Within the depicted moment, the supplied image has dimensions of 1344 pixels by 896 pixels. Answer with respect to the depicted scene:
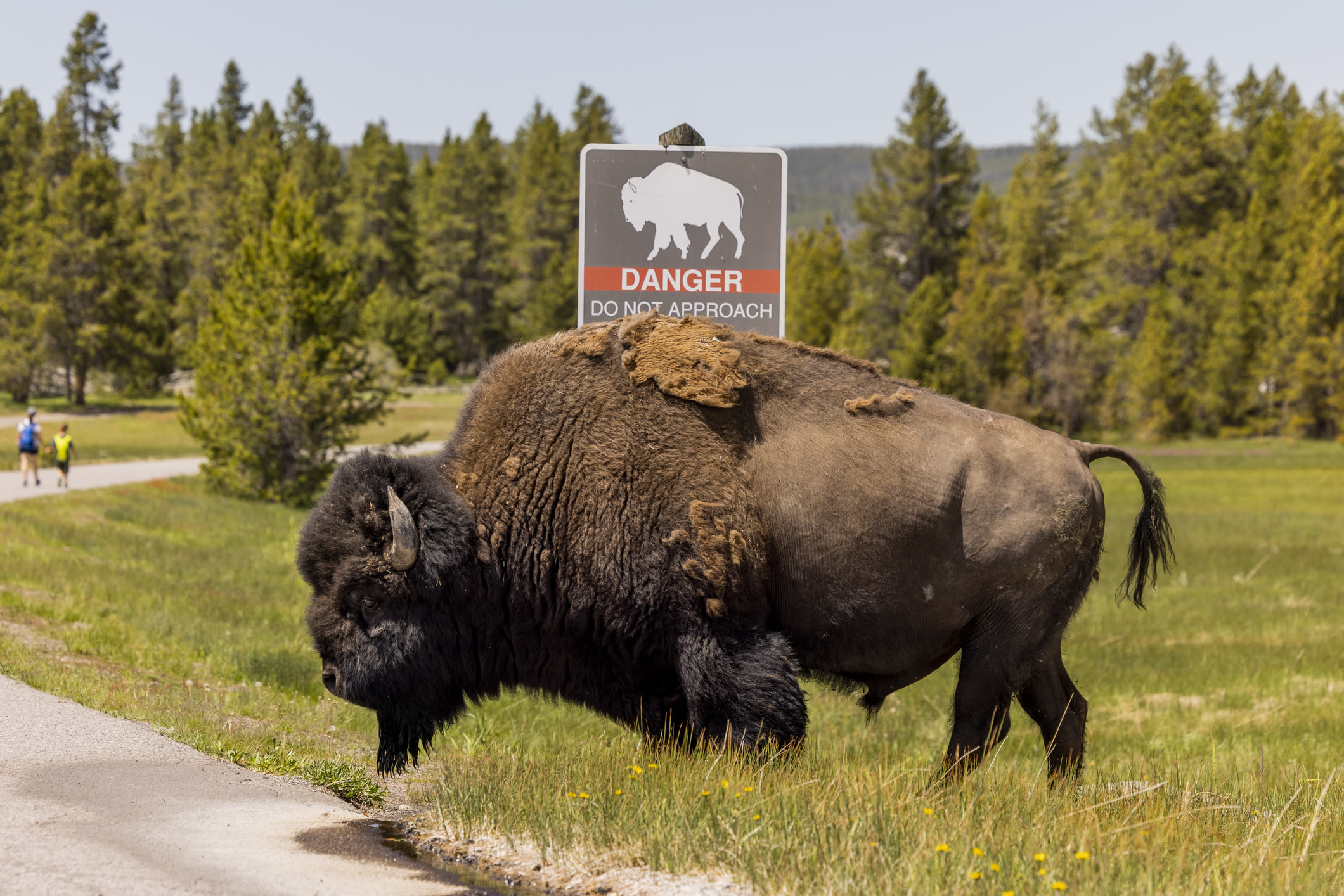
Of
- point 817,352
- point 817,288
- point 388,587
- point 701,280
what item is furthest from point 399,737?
point 817,288

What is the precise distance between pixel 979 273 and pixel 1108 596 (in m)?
49.4

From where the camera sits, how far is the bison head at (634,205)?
802 cm

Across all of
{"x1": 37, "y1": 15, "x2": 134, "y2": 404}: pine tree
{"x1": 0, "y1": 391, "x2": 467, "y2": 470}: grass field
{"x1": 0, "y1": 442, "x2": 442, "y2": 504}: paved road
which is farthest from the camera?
{"x1": 37, "y1": 15, "x2": 134, "y2": 404}: pine tree

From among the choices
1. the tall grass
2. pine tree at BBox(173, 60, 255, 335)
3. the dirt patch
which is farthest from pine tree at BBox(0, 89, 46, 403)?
the dirt patch

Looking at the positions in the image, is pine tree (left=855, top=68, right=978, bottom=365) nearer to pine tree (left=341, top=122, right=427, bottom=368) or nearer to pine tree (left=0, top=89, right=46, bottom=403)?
pine tree (left=341, top=122, right=427, bottom=368)

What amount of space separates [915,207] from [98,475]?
5829cm

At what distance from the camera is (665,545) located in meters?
5.73

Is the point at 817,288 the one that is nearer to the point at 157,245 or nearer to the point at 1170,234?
the point at 1170,234

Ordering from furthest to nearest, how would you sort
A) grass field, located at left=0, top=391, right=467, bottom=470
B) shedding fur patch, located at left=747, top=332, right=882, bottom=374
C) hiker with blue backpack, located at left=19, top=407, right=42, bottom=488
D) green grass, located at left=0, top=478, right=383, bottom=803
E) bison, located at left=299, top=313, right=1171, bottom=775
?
grass field, located at left=0, top=391, right=467, bottom=470
hiker with blue backpack, located at left=19, top=407, right=42, bottom=488
green grass, located at left=0, top=478, right=383, bottom=803
shedding fur patch, located at left=747, top=332, right=882, bottom=374
bison, located at left=299, top=313, right=1171, bottom=775

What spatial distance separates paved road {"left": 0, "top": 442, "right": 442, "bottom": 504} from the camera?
25.7 meters

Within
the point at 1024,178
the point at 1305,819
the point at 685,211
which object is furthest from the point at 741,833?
the point at 1024,178

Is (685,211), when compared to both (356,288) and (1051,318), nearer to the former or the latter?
(356,288)

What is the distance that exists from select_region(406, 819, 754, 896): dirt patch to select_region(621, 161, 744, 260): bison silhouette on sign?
4.26 metres

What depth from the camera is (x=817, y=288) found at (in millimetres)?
73688
